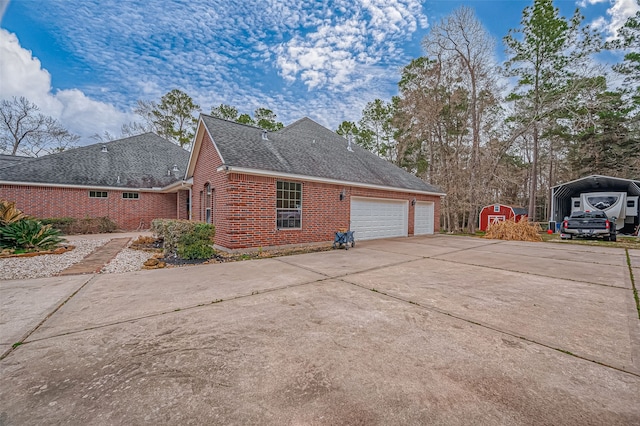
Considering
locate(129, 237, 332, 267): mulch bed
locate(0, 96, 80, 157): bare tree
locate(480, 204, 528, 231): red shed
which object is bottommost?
locate(129, 237, 332, 267): mulch bed

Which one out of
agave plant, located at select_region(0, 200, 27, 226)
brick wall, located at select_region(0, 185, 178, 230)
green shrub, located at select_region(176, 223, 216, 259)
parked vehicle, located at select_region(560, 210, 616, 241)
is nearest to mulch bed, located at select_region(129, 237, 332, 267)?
green shrub, located at select_region(176, 223, 216, 259)

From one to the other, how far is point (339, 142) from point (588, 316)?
40.0 ft

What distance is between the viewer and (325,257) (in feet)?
23.3

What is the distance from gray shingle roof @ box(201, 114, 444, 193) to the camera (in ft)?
27.2

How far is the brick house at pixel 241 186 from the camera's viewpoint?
26.1ft

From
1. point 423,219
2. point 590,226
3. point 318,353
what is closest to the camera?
point 318,353

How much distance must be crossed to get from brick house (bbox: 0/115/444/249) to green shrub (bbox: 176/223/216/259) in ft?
2.88

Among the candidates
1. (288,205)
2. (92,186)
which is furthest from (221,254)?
(92,186)

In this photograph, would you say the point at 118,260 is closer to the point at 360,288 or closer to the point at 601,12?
the point at 360,288

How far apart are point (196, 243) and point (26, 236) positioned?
5.27 metres

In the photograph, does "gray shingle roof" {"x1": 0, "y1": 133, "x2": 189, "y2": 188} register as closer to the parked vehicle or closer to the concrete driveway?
the concrete driveway

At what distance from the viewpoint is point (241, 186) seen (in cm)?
751

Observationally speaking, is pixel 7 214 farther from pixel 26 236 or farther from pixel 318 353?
pixel 318 353

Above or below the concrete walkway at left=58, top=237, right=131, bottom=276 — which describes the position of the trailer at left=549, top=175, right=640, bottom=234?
above
